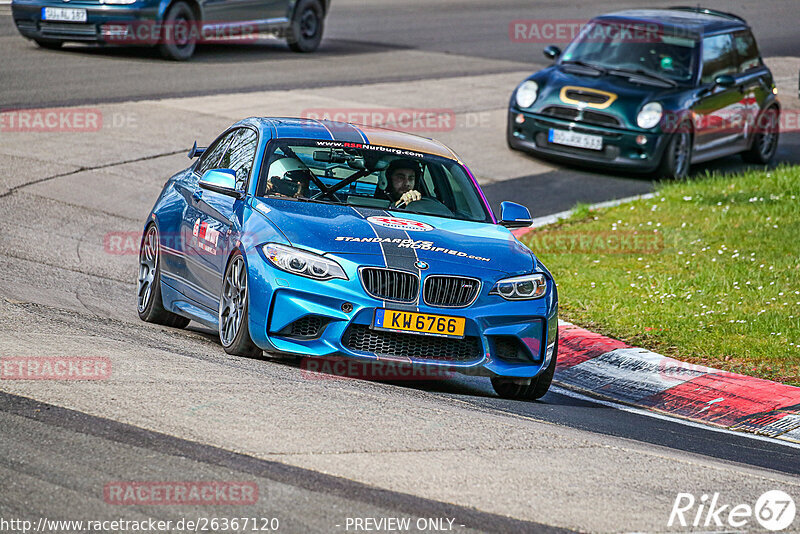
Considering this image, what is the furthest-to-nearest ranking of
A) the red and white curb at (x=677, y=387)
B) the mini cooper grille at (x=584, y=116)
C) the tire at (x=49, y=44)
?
the tire at (x=49, y=44), the mini cooper grille at (x=584, y=116), the red and white curb at (x=677, y=387)

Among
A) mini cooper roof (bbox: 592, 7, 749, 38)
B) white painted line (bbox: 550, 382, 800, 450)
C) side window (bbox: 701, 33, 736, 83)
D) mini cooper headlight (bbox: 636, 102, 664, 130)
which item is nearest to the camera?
white painted line (bbox: 550, 382, 800, 450)

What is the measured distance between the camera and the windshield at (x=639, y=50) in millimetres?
17031

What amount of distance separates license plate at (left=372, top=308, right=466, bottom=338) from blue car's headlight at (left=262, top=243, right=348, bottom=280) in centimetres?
32

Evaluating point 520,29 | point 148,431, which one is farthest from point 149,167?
point 520,29

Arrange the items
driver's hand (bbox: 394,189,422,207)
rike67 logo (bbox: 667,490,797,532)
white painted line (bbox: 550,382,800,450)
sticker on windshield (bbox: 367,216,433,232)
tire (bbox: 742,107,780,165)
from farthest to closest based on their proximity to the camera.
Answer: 1. tire (bbox: 742,107,780,165)
2. driver's hand (bbox: 394,189,422,207)
3. sticker on windshield (bbox: 367,216,433,232)
4. white painted line (bbox: 550,382,800,450)
5. rike67 logo (bbox: 667,490,797,532)

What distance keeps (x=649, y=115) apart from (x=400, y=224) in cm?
891

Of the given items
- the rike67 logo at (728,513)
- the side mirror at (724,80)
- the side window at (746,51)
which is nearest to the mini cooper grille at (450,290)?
the rike67 logo at (728,513)

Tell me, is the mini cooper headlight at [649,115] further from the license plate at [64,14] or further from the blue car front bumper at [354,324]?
the blue car front bumper at [354,324]

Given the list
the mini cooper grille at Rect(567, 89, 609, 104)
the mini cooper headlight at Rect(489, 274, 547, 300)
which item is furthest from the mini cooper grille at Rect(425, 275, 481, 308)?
the mini cooper grille at Rect(567, 89, 609, 104)

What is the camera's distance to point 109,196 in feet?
44.0

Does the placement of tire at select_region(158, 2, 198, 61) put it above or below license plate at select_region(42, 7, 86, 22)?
below

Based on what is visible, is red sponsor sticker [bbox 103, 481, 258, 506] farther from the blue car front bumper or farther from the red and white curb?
the red and white curb

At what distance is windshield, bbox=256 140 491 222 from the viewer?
8.45 meters

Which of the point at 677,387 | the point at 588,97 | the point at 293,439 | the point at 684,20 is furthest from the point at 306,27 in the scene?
the point at 293,439
